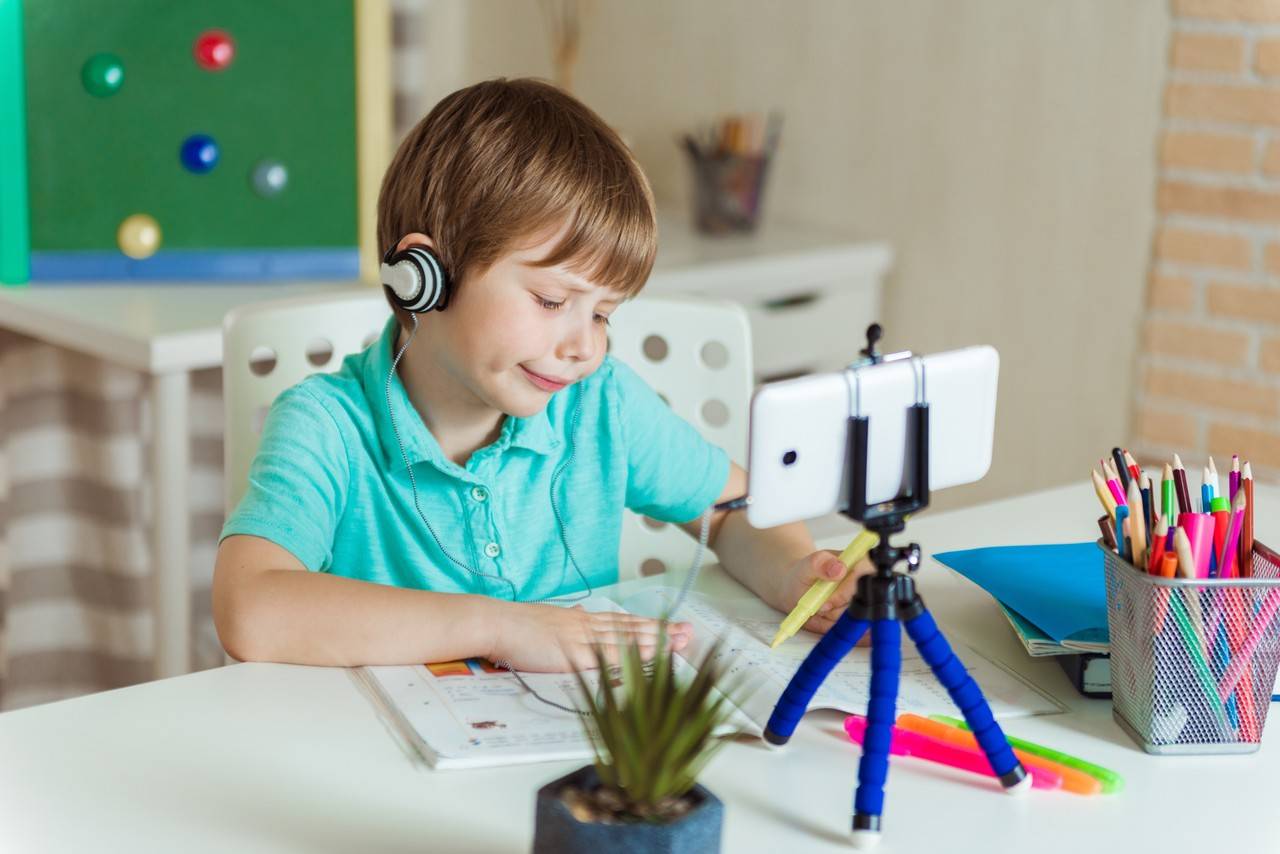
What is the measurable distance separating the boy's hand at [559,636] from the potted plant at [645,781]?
0.96 feet

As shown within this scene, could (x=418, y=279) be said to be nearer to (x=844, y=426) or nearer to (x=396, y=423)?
(x=396, y=423)

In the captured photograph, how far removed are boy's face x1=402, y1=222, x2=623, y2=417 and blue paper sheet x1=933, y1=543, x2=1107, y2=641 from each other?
32 centimetres

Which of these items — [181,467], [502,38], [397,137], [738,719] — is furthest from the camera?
[502,38]

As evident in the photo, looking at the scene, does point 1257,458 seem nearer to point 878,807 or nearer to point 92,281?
point 878,807

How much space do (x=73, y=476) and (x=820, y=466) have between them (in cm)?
146

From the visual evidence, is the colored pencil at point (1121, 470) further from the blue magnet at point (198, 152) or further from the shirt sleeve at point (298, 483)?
the blue magnet at point (198, 152)

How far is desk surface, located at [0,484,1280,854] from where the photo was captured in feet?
2.43

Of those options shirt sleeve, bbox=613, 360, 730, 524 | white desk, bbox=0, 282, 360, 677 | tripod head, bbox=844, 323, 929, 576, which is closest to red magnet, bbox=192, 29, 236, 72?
white desk, bbox=0, 282, 360, 677

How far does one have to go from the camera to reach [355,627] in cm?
94

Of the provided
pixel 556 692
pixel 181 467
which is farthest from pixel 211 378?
pixel 556 692

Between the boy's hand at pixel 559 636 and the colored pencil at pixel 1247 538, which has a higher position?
the colored pencil at pixel 1247 538

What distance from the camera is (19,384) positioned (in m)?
1.92

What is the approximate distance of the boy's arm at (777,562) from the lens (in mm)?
1051

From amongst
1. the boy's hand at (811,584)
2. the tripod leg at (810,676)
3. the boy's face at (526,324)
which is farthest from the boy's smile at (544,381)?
the tripod leg at (810,676)
